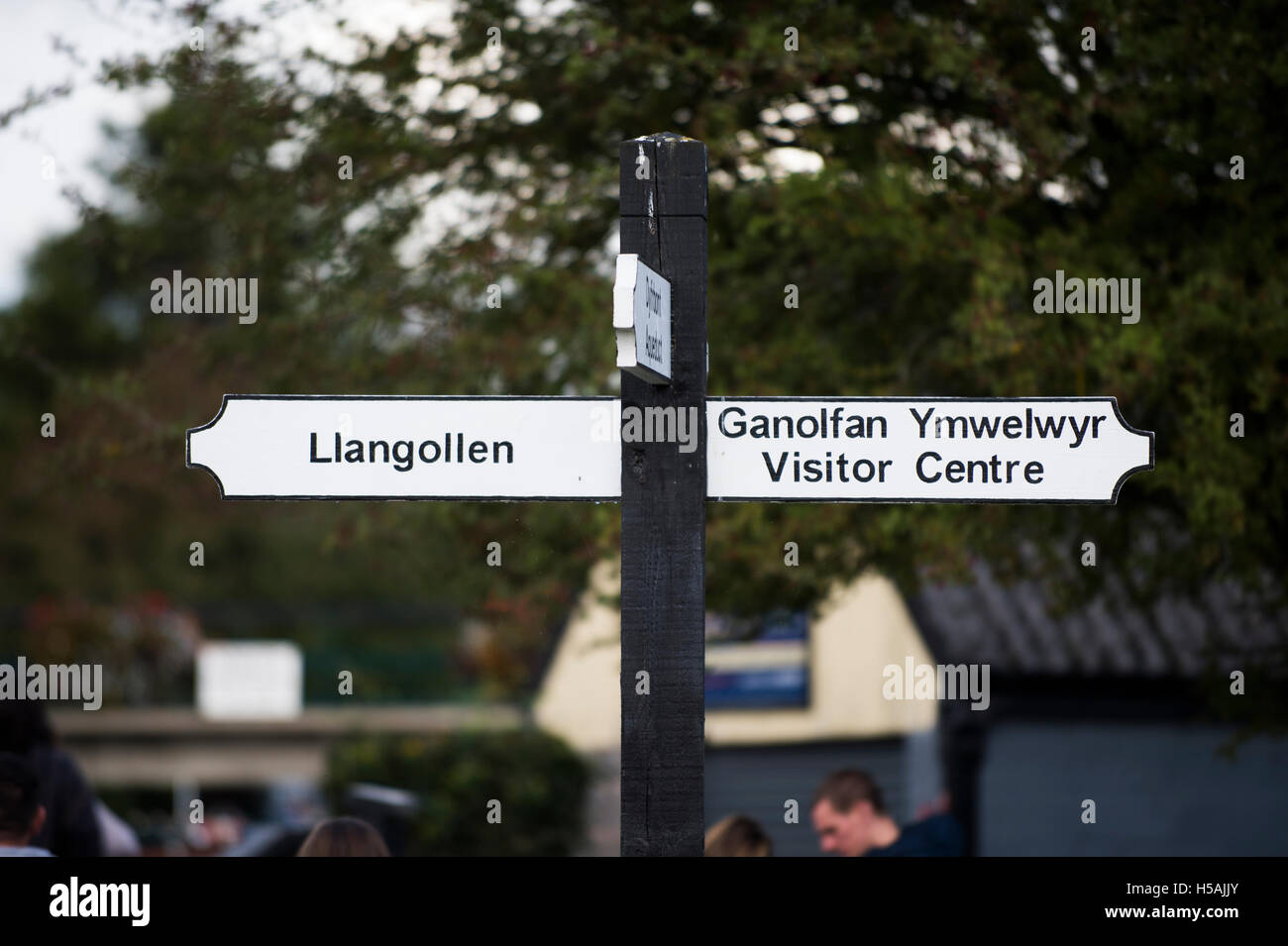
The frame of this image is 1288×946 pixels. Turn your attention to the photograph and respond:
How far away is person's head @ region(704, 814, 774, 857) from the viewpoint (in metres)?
6.62

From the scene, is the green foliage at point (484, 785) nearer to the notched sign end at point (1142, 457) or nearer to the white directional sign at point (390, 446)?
the white directional sign at point (390, 446)

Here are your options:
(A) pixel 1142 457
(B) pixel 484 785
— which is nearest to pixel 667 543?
(A) pixel 1142 457

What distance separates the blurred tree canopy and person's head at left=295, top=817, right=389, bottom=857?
3019 mm

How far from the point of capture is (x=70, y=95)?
839 cm

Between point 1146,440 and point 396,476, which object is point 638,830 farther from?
point 1146,440

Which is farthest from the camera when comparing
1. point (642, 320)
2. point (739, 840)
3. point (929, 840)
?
A: point (929, 840)

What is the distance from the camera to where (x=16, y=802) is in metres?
4.93

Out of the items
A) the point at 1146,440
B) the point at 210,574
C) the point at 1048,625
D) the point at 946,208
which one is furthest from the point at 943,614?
the point at 210,574

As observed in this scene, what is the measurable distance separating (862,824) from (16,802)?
11.2ft

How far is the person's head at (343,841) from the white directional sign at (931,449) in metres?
2.15

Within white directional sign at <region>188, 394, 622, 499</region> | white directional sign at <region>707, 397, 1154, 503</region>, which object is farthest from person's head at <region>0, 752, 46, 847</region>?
white directional sign at <region>707, 397, 1154, 503</region>

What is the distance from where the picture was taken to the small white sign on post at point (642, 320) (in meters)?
3.44

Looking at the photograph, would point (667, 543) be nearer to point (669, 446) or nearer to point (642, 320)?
point (669, 446)
